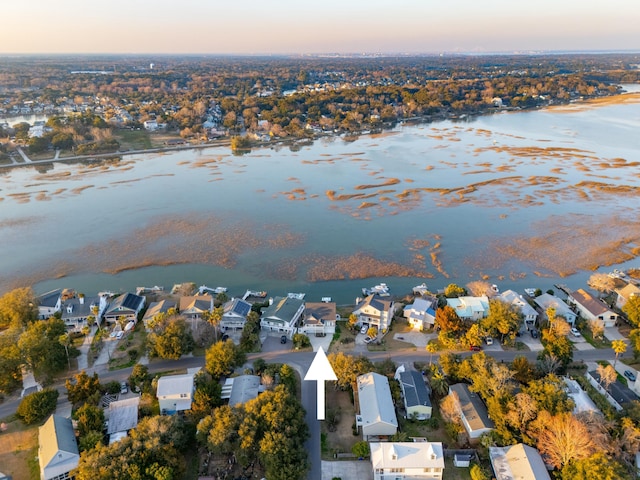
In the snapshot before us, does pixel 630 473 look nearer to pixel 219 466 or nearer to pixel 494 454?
pixel 494 454

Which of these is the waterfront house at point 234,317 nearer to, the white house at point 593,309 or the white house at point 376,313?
the white house at point 376,313

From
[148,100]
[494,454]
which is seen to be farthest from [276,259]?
[148,100]

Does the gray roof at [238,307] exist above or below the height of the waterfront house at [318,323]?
above

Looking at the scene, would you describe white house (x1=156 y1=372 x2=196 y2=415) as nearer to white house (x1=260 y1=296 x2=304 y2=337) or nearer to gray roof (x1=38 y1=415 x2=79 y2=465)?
gray roof (x1=38 y1=415 x2=79 y2=465)

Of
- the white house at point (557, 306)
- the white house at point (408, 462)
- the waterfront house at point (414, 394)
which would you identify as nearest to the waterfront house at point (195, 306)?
the waterfront house at point (414, 394)

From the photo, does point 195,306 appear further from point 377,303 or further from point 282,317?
point 377,303

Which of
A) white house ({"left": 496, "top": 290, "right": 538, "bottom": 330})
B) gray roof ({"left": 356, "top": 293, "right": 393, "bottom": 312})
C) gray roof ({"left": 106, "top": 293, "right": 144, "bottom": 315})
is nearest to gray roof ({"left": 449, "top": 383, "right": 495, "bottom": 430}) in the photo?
gray roof ({"left": 356, "top": 293, "right": 393, "bottom": 312})
